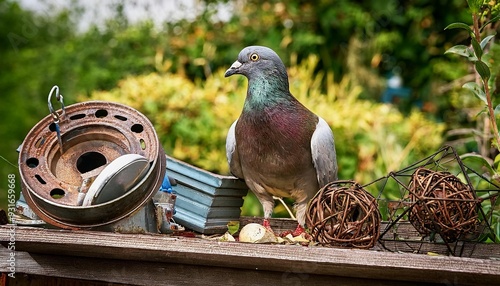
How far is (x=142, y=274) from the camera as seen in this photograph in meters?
1.93

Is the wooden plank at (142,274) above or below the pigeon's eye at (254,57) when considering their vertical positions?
below

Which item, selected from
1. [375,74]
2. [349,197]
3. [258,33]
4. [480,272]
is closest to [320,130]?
[349,197]

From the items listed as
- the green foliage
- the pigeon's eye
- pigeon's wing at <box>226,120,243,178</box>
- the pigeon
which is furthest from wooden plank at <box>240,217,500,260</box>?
the green foliage

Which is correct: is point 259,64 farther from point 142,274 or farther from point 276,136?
point 142,274

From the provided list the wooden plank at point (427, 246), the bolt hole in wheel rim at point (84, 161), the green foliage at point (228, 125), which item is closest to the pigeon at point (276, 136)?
the wooden plank at point (427, 246)

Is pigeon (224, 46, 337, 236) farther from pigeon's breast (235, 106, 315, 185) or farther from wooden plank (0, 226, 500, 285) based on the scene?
wooden plank (0, 226, 500, 285)

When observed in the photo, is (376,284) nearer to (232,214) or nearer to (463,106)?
(232,214)

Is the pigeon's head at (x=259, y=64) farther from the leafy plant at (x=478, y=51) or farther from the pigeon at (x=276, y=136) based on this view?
the leafy plant at (x=478, y=51)

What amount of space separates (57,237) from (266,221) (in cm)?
77

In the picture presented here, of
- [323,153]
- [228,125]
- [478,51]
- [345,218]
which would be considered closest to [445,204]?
[345,218]

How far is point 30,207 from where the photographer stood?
6.47ft

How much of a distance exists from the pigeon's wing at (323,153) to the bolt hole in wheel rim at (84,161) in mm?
556

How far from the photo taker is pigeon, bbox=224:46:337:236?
7.69ft

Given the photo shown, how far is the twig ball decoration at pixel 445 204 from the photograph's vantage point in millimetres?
1844
